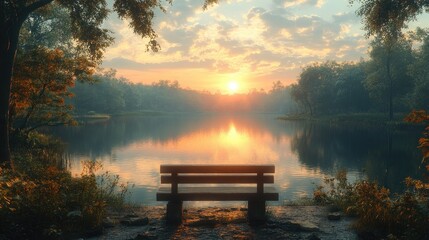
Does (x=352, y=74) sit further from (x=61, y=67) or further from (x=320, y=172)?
(x=61, y=67)

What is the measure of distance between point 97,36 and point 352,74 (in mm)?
80139

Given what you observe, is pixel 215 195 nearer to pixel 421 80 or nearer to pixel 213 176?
pixel 213 176

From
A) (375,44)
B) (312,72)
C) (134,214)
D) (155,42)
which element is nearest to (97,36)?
(155,42)

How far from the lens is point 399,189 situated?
19.1 m

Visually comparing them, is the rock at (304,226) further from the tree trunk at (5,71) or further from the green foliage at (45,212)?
the tree trunk at (5,71)

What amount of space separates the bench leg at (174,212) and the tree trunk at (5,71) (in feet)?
24.6

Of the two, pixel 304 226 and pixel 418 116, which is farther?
pixel 304 226

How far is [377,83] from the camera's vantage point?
2746 inches

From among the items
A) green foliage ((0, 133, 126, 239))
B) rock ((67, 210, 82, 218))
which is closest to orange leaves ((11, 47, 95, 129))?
green foliage ((0, 133, 126, 239))

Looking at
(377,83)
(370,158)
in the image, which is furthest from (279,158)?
(377,83)

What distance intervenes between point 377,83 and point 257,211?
67.8 meters

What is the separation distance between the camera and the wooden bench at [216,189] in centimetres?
916

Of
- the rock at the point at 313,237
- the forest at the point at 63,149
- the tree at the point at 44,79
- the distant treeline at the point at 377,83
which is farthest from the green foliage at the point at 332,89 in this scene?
the rock at the point at 313,237

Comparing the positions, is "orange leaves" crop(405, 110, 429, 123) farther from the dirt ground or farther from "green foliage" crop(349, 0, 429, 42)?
"green foliage" crop(349, 0, 429, 42)
